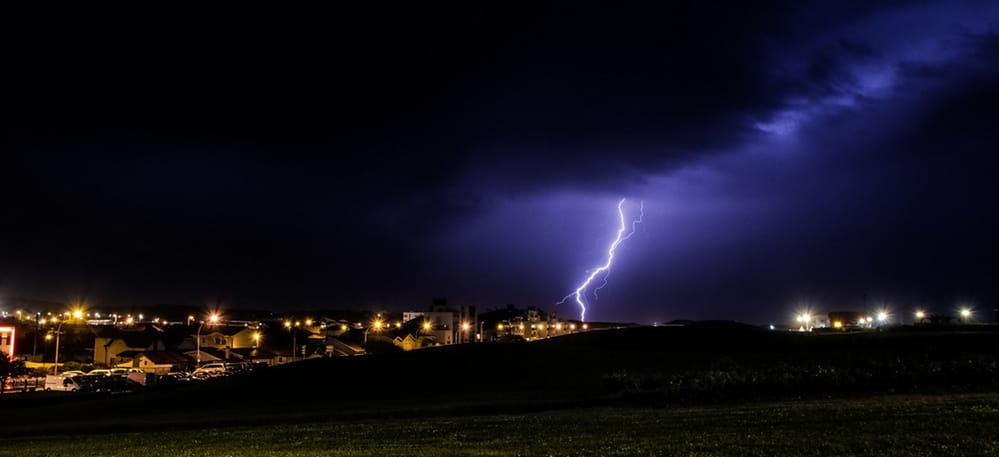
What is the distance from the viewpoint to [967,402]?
24.8 m

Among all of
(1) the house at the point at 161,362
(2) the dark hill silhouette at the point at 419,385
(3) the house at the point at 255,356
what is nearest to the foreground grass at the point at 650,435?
(2) the dark hill silhouette at the point at 419,385

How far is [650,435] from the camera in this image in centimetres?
2069

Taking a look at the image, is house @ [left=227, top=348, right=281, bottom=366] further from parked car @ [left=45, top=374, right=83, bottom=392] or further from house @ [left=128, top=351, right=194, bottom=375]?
parked car @ [left=45, top=374, right=83, bottom=392]

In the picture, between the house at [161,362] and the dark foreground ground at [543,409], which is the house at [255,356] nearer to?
the house at [161,362]

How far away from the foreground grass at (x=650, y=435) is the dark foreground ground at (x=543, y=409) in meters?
0.07

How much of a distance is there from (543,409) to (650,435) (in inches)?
591

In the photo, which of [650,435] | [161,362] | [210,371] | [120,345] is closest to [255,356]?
[161,362]

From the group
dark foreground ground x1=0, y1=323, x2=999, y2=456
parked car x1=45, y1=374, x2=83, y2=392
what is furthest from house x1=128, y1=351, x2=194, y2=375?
dark foreground ground x1=0, y1=323, x2=999, y2=456

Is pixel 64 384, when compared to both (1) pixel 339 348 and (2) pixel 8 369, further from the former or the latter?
(1) pixel 339 348

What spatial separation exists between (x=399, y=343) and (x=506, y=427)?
4230 inches

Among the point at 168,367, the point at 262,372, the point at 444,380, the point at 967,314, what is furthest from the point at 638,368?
the point at 967,314

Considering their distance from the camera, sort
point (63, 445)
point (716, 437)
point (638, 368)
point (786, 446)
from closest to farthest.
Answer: point (786, 446) < point (716, 437) < point (63, 445) < point (638, 368)

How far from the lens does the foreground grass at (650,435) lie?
17344mm

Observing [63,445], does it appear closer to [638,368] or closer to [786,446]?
[786,446]
